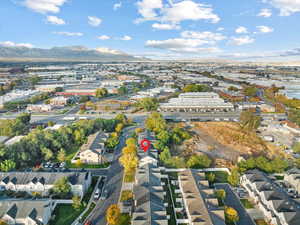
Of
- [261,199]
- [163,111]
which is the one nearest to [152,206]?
[261,199]

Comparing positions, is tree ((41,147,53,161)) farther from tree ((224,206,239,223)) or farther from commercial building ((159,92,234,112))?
commercial building ((159,92,234,112))

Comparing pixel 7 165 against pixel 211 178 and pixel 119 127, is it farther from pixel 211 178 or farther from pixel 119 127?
pixel 211 178

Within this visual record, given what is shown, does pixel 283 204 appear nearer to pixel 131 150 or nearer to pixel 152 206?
pixel 152 206

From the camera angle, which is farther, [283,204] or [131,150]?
[131,150]

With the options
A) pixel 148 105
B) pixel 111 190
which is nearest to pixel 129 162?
pixel 111 190

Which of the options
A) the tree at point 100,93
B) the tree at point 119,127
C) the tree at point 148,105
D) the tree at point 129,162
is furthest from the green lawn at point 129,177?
the tree at point 100,93

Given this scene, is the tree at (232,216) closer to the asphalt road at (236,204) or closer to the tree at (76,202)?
the asphalt road at (236,204)

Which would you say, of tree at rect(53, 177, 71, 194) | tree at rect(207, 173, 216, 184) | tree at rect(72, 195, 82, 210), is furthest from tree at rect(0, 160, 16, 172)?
tree at rect(207, 173, 216, 184)
